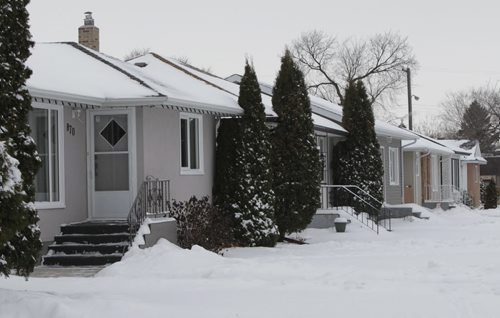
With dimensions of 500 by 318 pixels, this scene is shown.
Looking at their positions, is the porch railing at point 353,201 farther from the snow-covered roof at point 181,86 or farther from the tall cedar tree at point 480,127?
the tall cedar tree at point 480,127

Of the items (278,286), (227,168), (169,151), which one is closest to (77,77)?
(169,151)

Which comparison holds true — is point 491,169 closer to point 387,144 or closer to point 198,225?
point 387,144

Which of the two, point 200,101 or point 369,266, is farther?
point 200,101

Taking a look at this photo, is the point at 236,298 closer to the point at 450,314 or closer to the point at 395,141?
the point at 450,314

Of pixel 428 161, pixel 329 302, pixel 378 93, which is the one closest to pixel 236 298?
pixel 329 302

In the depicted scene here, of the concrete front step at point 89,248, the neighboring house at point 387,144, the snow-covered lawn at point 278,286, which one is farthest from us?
the neighboring house at point 387,144

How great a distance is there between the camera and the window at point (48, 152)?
13.7 meters

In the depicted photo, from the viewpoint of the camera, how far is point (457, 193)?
39938mm

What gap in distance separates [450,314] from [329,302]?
1384 mm

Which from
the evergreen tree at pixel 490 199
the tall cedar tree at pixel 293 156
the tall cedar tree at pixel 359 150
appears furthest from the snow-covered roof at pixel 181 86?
the evergreen tree at pixel 490 199

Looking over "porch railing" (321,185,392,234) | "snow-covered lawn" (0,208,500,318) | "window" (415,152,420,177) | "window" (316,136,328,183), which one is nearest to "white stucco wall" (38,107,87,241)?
"snow-covered lawn" (0,208,500,318)

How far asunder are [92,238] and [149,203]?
1.54 metres

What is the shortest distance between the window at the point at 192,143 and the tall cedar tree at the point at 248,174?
1.92 feet

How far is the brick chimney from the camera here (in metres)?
20.0
